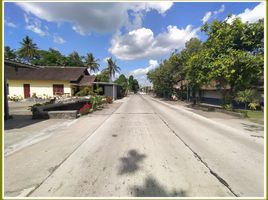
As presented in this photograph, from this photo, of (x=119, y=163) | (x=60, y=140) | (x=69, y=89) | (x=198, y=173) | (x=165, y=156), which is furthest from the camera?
(x=69, y=89)

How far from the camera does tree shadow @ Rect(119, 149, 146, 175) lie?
4.20 metres

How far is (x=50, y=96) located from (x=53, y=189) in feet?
101

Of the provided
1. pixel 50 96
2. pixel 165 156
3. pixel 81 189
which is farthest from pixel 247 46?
pixel 50 96

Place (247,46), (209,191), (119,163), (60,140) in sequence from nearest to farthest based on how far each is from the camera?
(209,191)
(119,163)
(60,140)
(247,46)

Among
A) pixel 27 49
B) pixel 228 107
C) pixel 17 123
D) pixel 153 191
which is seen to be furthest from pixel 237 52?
pixel 27 49

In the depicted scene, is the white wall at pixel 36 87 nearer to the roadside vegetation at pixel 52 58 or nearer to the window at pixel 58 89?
the window at pixel 58 89

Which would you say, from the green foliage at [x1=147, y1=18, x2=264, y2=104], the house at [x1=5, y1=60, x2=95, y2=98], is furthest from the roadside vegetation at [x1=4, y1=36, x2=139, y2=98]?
the green foliage at [x1=147, y1=18, x2=264, y2=104]

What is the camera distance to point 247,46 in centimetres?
1352

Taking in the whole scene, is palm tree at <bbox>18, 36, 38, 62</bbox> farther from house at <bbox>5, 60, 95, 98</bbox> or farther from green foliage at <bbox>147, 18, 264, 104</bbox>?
green foliage at <bbox>147, 18, 264, 104</bbox>

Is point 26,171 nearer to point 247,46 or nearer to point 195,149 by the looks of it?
point 195,149

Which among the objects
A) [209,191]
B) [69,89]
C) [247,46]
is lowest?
[209,191]

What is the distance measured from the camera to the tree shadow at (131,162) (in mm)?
4199

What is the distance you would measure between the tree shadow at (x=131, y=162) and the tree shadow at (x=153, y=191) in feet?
2.35

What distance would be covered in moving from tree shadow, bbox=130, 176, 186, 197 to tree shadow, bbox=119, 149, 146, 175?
716mm
